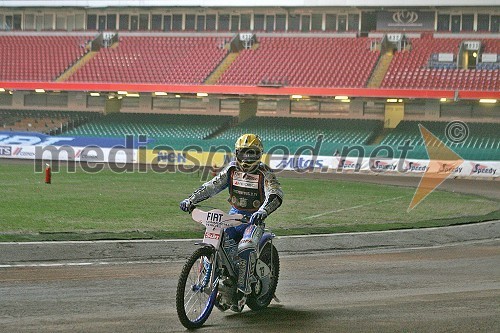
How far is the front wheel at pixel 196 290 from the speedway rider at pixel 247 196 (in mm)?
534

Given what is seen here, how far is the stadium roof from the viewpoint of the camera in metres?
57.4

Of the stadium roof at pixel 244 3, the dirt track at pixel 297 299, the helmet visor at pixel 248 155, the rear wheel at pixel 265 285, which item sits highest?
the stadium roof at pixel 244 3

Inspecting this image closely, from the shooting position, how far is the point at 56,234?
16656 mm

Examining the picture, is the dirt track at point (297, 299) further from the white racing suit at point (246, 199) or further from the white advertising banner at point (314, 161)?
the white advertising banner at point (314, 161)

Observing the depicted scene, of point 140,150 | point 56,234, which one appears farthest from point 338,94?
point 56,234

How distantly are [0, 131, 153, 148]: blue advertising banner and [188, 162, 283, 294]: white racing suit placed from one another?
4286 cm

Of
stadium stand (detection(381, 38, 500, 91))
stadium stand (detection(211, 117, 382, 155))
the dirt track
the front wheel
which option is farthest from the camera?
stadium stand (detection(381, 38, 500, 91))

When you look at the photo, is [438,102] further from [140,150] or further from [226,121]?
[140,150]

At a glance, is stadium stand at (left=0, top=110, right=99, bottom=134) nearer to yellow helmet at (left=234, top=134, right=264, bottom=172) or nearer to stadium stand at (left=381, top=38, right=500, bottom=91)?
stadium stand at (left=381, top=38, right=500, bottom=91)

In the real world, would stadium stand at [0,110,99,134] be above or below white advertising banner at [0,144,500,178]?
above

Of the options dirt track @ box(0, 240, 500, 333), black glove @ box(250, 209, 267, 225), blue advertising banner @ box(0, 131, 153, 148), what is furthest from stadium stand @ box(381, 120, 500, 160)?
black glove @ box(250, 209, 267, 225)

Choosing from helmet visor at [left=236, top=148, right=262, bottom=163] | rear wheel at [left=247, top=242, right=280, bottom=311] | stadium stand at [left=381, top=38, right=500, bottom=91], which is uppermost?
stadium stand at [left=381, top=38, right=500, bottom=91]

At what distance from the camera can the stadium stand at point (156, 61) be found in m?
59.4

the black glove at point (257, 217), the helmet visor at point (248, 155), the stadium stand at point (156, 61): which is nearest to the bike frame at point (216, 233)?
the black glove at point (257, 217)
